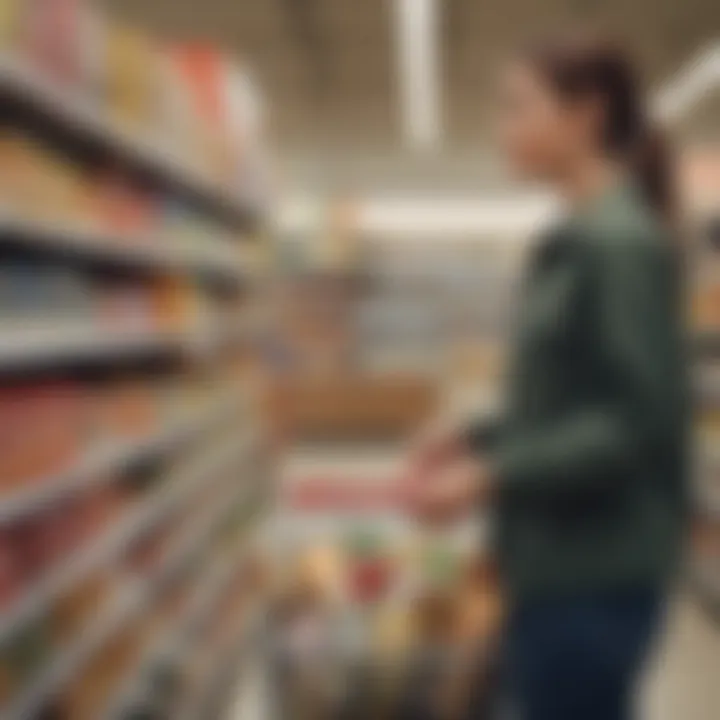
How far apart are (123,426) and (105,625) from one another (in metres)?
0.47

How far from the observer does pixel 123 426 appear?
123 inches

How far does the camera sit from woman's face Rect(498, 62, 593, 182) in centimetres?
222

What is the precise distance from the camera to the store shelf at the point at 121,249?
2457 mm

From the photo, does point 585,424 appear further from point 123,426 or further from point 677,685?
point 677,685

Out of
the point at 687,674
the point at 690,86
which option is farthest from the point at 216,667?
the point at 690,86

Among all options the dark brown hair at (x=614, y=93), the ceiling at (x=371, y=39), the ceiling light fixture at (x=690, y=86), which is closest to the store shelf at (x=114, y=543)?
the dark brown hair at (x=614, y=93)

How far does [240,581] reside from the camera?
4723 mm

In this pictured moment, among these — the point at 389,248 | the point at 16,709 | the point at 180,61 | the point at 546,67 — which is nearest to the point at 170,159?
the point at 180,61

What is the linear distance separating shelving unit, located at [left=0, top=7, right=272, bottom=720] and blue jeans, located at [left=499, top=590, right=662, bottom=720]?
2.80ft

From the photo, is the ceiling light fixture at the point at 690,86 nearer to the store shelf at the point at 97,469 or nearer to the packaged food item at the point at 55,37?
the store shelf at the point at 97,469

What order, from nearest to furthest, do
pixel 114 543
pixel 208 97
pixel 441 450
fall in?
pixel 441 450 < pixel 114 543 < pixel 208 97

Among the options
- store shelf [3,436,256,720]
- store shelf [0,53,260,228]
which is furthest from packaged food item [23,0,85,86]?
store shelf [3,436,256,720]

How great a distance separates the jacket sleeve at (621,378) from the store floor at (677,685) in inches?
65.8

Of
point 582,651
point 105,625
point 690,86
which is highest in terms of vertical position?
point 690,86
